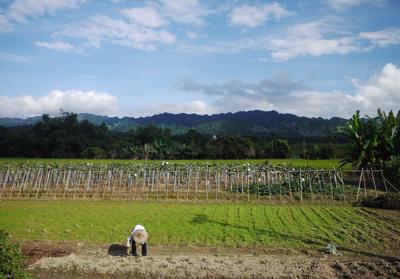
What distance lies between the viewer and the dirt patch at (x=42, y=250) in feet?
49.8

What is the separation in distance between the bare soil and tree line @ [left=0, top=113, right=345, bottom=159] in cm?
6064

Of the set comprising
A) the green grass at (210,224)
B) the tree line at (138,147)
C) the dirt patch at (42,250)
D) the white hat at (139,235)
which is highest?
the tree line at (138,147)

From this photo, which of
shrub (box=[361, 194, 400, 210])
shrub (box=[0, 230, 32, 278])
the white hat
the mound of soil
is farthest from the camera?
shrub (box=[361, 194, 400, 210])

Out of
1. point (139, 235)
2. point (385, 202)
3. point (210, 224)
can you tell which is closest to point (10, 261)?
point (139, 235)

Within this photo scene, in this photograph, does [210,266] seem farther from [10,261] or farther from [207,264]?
[10,261]

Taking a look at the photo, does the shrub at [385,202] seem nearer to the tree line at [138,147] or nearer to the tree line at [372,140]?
the tree line at [372,140]

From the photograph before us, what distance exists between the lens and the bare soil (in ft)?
44.7

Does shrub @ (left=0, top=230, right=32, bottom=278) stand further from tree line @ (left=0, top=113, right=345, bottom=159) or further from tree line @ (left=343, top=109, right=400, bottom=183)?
tree line @ (left=0, top=113, right=345, bottom=159)

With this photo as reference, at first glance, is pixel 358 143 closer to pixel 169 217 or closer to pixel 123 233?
pixel 169 217

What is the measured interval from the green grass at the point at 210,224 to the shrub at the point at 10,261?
8.01 m

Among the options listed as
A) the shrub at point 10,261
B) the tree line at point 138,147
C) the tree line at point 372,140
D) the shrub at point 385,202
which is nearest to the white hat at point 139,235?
the shrub at point 10,261

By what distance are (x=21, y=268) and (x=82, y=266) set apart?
173 inches

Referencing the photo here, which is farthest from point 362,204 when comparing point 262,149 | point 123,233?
point 262,149

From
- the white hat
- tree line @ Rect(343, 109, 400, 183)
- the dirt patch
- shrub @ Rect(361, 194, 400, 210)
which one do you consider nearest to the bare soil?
the dirt patch
